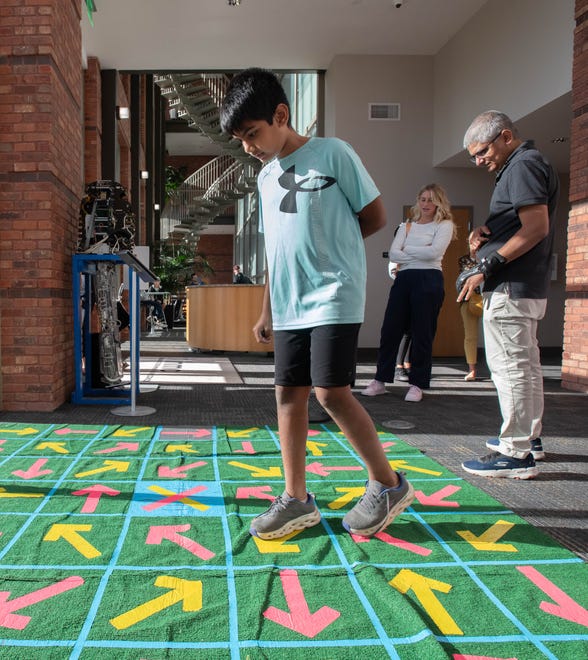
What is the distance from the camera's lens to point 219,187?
21812 mm

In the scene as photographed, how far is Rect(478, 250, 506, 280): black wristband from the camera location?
8.09ft

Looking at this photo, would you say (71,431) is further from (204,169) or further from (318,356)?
(204,169)

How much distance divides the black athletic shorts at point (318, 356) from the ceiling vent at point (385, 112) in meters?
7.39

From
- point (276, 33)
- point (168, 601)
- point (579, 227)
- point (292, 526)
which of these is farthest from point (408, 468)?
point (276, 33)

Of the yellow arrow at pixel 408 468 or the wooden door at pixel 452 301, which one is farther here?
the wooden door at pixel 452 301

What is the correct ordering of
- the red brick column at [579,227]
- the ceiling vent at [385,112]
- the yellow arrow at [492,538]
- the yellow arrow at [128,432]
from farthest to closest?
1. the ceiling vent at [385,112]
2. the red brick column at [579,227]
3. the yellow arrow at [128,432]
4. the yellow arrow at [492,538]

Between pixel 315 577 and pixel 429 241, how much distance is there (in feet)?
10.7

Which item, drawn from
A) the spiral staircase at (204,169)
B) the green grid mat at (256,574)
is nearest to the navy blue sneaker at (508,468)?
the green grid mat at (256,574)

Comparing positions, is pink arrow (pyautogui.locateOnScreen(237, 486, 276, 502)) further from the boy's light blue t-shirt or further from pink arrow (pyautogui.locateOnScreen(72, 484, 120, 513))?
the boy's light blue t-shirt

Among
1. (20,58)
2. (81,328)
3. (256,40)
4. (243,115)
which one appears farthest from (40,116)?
(256,40)

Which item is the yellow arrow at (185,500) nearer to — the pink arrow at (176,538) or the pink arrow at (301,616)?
the pink arrow at (176,538)

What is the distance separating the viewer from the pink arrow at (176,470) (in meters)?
2.55

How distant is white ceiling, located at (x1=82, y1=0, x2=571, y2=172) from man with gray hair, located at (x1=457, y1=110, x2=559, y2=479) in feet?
14.1

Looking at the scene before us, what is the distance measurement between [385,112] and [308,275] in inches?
293
